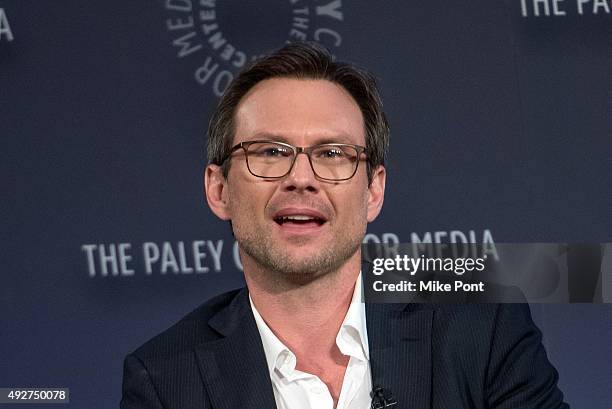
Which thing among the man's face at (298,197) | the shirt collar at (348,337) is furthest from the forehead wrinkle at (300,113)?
the shirt collar at (348,337)

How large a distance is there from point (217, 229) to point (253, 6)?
61 cm

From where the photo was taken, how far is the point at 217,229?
2.51 meters

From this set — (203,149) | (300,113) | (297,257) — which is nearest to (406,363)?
(297,257)

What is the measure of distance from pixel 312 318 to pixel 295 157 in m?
0.31

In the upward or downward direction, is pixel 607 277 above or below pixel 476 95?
below

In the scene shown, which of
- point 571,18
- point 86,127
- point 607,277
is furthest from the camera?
point 86,127

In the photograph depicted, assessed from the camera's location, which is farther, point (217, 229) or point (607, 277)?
point (217, 229)

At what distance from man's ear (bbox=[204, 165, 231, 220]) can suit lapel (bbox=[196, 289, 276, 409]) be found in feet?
0.61

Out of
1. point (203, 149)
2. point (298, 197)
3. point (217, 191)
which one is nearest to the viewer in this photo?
point (298, 197)

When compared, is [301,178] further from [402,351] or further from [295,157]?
[402,351]

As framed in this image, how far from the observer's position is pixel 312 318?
1.78m

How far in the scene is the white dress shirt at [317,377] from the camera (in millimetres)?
1727

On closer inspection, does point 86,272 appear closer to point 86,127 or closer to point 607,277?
point 86,127

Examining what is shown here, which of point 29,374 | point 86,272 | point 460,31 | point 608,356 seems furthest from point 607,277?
point 29,374
